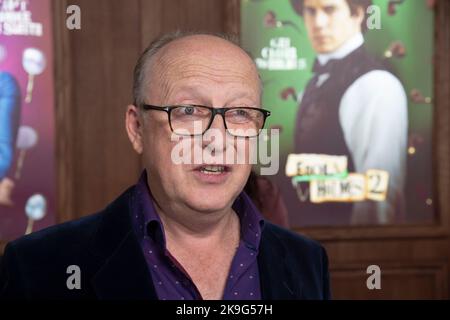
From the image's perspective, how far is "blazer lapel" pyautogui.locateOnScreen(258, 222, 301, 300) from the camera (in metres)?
1.00

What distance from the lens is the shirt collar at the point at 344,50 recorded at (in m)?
3.07

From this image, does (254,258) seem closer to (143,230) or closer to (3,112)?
(143,230)

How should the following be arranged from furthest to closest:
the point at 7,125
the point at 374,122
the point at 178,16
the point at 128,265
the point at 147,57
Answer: the point at 374,122 → the point at 178,16 → the point at 7,125 → the point at 147,57 → the point at 128,265

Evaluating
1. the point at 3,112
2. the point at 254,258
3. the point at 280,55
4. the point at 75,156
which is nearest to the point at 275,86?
the point at 280,55

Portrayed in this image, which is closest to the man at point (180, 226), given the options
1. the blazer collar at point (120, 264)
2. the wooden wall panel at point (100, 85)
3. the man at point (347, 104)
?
the blazer collar at point (120, 264)

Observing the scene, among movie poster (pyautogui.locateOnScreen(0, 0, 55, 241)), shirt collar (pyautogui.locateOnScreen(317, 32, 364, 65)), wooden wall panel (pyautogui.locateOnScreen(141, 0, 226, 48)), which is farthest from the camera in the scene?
shirt collar (pyautogui.locateOnScreen(317, 32, 364, 65))

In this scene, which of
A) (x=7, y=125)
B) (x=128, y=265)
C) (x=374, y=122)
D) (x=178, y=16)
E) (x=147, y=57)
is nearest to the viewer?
(x=128, y=265)

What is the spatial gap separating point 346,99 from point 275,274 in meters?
2.16

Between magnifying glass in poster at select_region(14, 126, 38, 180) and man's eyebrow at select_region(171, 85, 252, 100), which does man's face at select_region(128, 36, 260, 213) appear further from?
magnifying glass in poster at select_region(14, 126, 38, 180)

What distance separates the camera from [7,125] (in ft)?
9.46

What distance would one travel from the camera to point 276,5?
3016 mm

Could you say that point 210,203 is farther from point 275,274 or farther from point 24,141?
point 24,141

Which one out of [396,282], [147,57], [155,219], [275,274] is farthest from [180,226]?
[396,282]

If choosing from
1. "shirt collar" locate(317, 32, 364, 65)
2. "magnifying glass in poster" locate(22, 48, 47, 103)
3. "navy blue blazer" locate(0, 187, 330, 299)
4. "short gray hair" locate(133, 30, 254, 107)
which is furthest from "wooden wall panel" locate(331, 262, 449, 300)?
"short gray hair" locate(133, 30, 254, 107)
